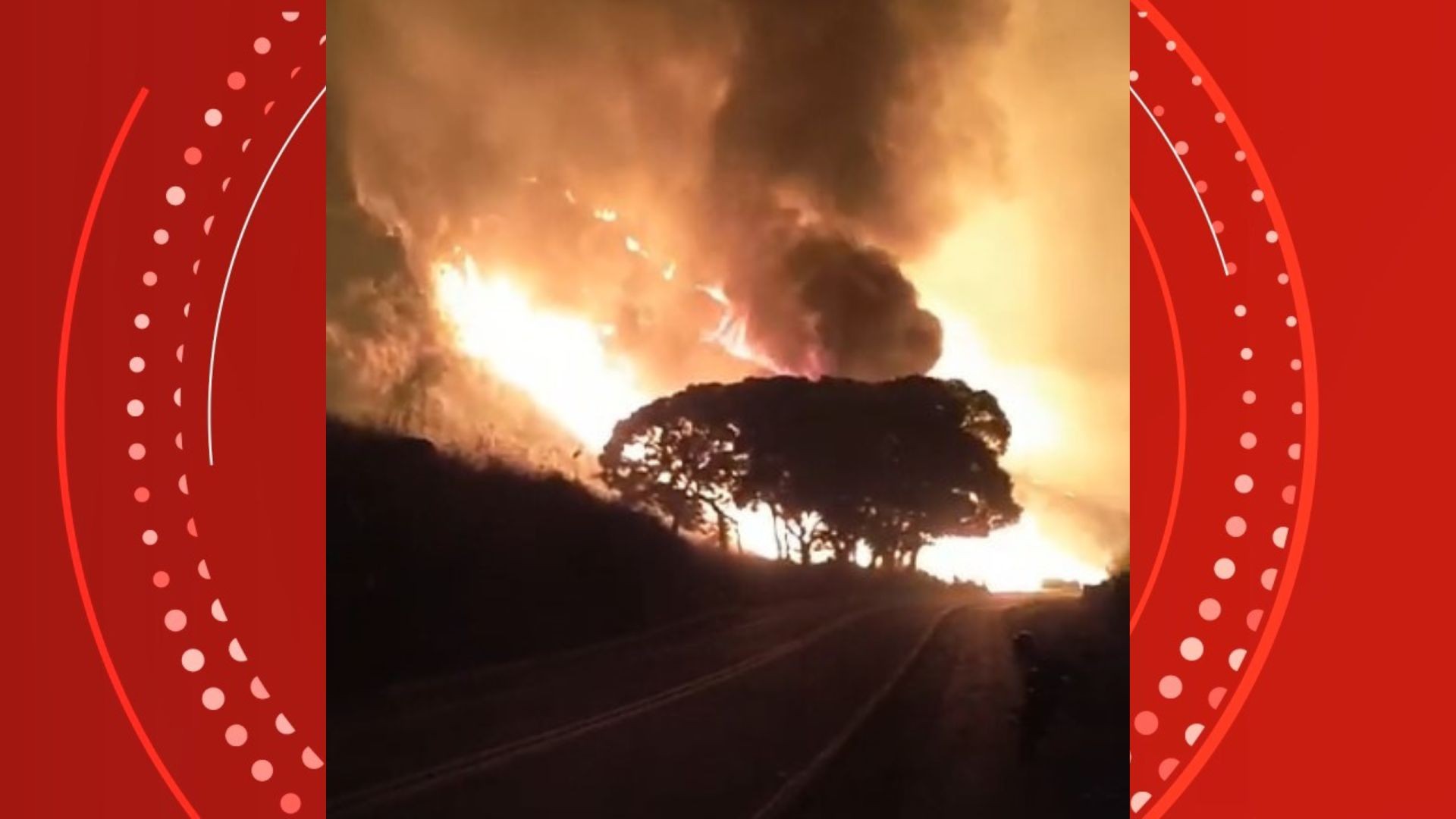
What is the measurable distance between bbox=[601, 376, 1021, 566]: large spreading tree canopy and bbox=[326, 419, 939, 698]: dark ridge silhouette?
7 cm

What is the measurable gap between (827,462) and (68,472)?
3.77 ft

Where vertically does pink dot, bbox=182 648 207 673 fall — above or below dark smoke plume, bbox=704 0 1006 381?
below

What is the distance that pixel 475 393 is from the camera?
197 cm

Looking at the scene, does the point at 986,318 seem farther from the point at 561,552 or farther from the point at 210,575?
the point at 210,575

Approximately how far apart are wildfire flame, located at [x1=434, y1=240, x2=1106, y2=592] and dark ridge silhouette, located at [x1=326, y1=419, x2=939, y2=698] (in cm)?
8
